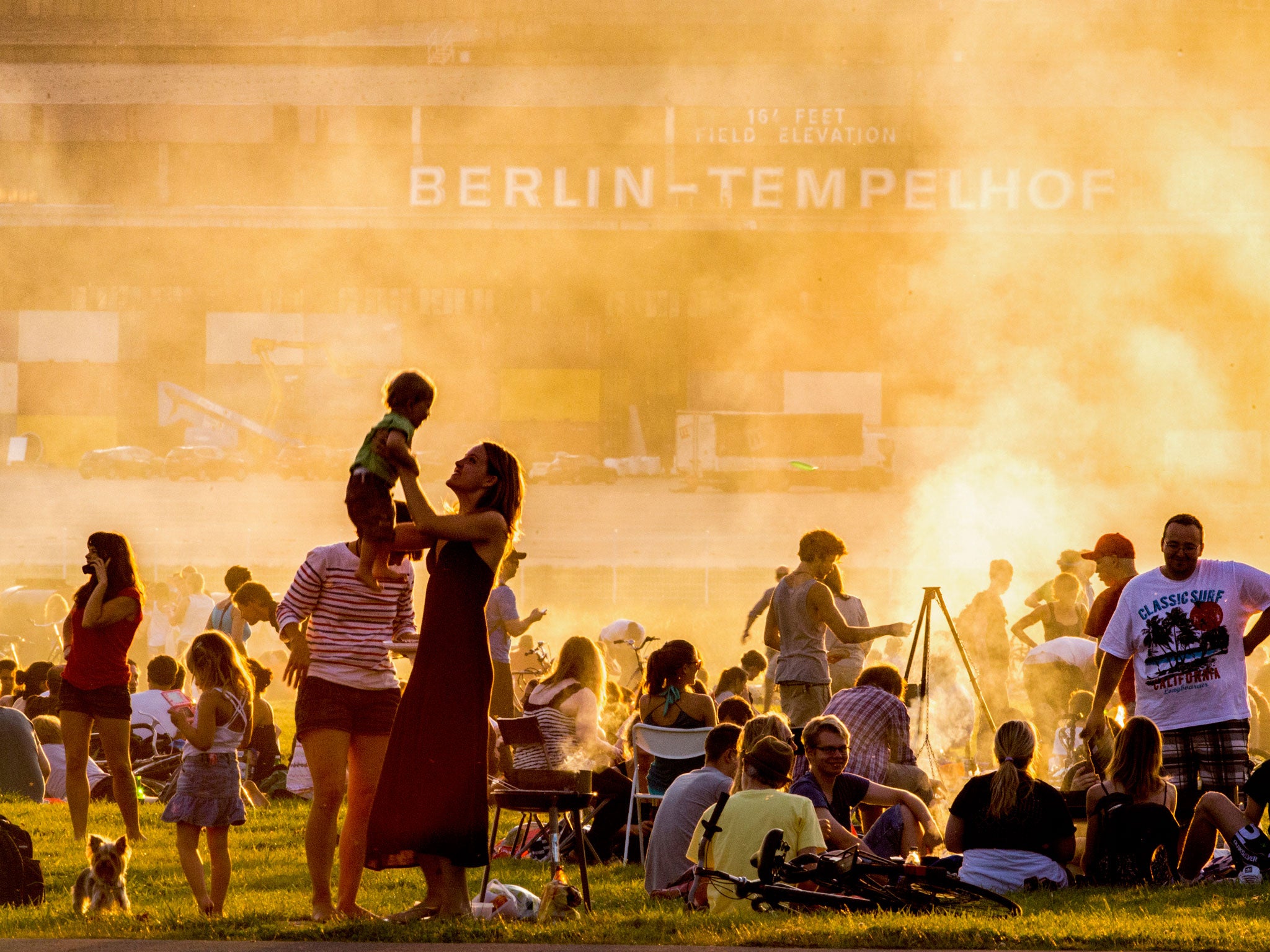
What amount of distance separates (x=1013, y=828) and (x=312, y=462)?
2118 centimetres

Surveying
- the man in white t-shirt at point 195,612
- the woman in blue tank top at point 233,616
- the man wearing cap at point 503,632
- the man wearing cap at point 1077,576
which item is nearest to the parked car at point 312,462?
the man in white t-shirt at point 195,612

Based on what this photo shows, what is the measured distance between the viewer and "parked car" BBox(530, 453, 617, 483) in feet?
81.4

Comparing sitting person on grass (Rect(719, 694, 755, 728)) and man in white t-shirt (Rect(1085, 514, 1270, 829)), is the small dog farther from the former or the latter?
man in white t-shirt (Rect(1085, 514, 1270, 829))

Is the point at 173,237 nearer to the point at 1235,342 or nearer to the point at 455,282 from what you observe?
the point at 455,282

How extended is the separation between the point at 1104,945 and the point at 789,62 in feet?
71.5

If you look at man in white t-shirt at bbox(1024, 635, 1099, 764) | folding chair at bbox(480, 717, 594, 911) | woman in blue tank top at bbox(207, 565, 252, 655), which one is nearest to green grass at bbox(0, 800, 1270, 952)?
folding chair at bbox(480, 717, 594, 911)

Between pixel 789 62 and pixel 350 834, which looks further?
pixel 789 62

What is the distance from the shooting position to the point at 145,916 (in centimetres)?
404

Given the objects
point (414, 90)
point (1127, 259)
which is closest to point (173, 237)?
point (414, 90)

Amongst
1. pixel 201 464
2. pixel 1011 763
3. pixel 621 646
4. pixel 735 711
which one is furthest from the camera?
pixel 201 464

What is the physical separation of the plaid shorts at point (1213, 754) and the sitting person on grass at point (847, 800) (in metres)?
0.71

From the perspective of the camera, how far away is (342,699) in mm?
3832

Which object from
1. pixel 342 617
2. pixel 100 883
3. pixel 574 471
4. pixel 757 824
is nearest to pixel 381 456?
pixel 342 617

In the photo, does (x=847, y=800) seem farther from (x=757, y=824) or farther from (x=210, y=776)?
(x=210, y=776)
